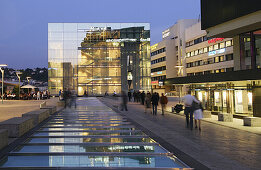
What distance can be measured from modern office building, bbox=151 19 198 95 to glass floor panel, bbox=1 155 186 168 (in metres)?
79.1

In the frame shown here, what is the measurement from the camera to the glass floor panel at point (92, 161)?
656 centimetres

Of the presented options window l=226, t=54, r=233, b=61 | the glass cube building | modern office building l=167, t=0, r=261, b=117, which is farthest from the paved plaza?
window l=226, t=54, r=233, b=61

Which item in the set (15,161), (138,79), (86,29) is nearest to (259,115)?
(15,161)

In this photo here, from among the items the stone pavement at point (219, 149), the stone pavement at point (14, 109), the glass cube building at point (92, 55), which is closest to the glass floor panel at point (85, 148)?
the stone pavement at point (219, 149)

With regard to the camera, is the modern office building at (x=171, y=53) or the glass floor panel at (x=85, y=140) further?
the modern office building at (x=171, y=53)

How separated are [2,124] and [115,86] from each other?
185 ft

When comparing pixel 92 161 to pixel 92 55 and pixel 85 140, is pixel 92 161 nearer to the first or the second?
pixel 85 140

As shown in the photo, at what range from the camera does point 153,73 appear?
110 meters

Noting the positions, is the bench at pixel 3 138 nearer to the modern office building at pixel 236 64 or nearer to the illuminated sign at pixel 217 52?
the modern office building at pixel 236 64

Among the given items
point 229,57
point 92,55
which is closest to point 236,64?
point 229,57

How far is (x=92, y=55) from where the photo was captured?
222 feet

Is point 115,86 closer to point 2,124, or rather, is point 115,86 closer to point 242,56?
point 242,56

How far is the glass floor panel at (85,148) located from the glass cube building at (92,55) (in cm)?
5707

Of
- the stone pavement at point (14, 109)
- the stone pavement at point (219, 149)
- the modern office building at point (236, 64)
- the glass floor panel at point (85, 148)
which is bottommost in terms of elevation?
the stone pavement at point (219, 149)
